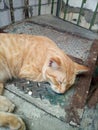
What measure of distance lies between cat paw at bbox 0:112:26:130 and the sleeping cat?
207mm

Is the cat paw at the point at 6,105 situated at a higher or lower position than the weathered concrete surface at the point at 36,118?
higher

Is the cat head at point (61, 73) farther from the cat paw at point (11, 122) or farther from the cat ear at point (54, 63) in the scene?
the cat paw at point (11, 122)

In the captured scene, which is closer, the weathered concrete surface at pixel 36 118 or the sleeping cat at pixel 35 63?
the weathered concrete surface at pixel 36 118

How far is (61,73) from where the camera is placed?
3.67 ft

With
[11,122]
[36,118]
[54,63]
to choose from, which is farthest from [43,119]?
[54,63]

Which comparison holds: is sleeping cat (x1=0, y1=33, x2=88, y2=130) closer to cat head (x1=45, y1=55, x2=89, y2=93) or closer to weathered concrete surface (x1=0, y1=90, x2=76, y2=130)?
cat head (x1=45, y1=55, x2=89, y2=93)

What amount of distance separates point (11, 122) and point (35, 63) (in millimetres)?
419

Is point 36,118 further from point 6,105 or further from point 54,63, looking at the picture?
point 54,63

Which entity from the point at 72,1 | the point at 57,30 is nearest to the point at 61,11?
the point at 72,1

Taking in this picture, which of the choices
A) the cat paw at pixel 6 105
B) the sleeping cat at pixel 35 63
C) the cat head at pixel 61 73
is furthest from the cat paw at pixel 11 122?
the cat head at pixel 61 73

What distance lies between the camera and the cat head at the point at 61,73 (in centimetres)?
111

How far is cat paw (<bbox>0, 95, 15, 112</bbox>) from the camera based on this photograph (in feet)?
3.34

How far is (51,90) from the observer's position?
47.4 inches

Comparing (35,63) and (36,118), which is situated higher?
(35,63)
